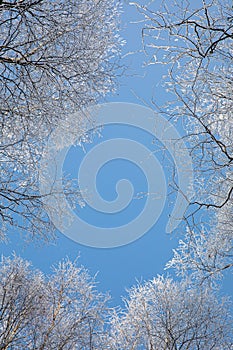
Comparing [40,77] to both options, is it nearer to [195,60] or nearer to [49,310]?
[195,60]

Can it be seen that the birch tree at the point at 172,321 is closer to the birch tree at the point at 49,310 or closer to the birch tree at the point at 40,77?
the birch tree at the point at 49,310

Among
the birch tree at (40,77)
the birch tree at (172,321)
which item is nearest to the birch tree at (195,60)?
the birch tree at (40,77)

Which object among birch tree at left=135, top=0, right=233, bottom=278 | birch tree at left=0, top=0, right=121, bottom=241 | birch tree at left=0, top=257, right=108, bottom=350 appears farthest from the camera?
birch tree at left=0, top=257, right=108, bottom=350

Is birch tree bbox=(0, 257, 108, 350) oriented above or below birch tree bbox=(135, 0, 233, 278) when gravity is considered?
above

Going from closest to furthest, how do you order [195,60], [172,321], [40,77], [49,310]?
1. [195,60]
2. [40,77]
3. [172,321]
4. [49,310]

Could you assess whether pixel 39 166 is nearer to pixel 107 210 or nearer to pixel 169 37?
pixel 169 37

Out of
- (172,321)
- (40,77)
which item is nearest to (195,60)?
(40,77)

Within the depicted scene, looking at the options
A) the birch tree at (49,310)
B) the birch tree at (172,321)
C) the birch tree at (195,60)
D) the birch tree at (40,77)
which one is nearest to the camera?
the birch tree at (195,60)

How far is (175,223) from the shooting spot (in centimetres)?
406

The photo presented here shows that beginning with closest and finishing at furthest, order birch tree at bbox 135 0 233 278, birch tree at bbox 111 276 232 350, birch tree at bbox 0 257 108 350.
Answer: birch tree at bbox 135 0 233 278
birch tree at bbox 0 257 108 350
birch tree at bbox 111 276 232 350

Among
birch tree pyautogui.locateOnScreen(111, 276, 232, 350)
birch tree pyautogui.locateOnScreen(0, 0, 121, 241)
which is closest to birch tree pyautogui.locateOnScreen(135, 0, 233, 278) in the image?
birch tree pyautogui.locateOnScreen(0, 0, 121, 241)

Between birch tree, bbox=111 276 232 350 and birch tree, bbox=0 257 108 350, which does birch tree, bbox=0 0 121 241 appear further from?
birch tree, bbox=111 276 232 350

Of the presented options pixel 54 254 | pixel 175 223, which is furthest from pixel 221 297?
pixel 54 254

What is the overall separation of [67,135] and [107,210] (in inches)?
468
